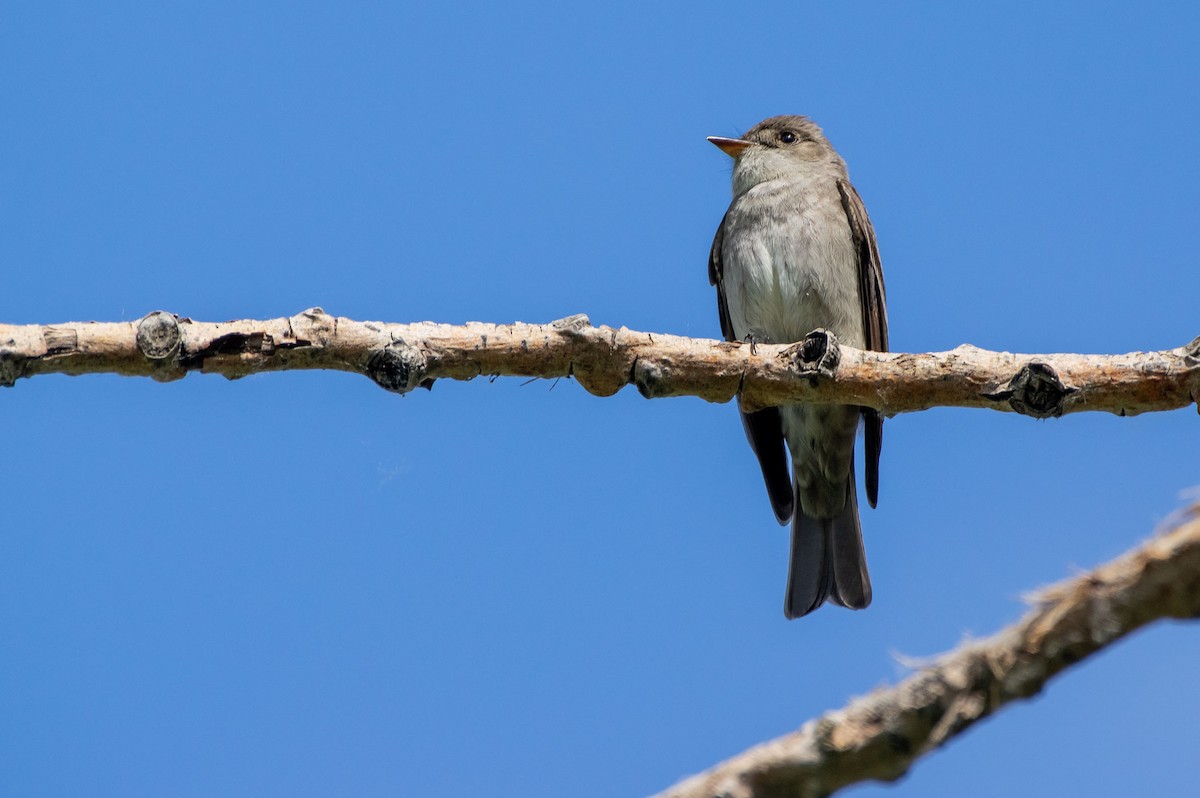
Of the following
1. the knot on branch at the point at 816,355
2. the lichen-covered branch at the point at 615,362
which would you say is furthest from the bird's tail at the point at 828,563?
the knot on branch at the point at 816,355

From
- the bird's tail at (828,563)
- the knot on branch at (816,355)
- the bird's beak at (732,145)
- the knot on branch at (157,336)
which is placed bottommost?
the bird's tail at (828,563)

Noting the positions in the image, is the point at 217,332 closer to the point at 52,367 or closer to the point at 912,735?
the point at 52,367

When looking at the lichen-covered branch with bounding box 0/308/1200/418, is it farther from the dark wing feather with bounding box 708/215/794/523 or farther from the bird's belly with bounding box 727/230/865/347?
the dark wing feather with bounding box 708/215/794/523

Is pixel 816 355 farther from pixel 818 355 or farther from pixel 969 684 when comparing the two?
pixel 969 684

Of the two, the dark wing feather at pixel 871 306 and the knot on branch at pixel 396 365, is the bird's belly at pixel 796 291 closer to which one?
the dark wing feather at pixel 871 306

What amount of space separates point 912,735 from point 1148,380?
322 centimetres

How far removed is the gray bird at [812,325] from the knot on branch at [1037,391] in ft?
7.59

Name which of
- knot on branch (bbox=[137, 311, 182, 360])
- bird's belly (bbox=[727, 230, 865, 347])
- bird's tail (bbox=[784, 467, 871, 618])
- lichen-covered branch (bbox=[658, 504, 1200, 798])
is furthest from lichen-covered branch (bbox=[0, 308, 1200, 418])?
lichen-covered branch (bbox=[658, 504, 1200, 798])

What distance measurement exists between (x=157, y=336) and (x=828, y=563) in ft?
14.3

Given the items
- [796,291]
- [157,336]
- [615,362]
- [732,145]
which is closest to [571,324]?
[615,362]

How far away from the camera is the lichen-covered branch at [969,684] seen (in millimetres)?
1834

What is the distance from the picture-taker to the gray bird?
23.9ft

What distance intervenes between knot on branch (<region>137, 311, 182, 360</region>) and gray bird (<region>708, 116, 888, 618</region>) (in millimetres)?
3892

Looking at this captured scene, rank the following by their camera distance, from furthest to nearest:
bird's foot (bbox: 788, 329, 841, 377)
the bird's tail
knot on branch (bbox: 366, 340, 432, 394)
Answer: the bird's tail
bird's foot (bbox: 788, 329, 841, 377)
knot on branch (bbox: 366, 340, 432, 394)
